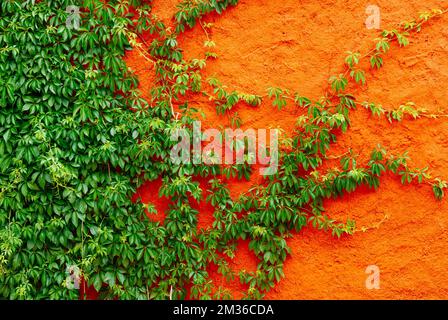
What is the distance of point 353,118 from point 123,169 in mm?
1895

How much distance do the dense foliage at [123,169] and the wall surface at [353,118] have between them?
11cm

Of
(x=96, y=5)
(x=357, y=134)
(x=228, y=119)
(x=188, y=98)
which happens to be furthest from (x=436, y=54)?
(x=96, y=5)

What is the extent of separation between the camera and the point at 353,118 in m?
4.19

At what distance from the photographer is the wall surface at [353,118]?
4.12 m

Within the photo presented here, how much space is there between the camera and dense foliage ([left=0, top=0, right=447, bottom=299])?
159 inches

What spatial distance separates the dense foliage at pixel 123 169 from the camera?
4.05 m

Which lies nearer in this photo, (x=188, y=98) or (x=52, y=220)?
(x=52, y=220)

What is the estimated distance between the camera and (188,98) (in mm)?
4312

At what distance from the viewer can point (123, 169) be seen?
4.20 meters

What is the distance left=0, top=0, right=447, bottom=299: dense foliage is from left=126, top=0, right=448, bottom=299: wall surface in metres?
0.11

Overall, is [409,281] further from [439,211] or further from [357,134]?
A: [357,134]

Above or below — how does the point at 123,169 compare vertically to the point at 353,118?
below

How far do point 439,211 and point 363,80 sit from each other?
3.94 feet

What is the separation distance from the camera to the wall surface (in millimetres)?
4121
